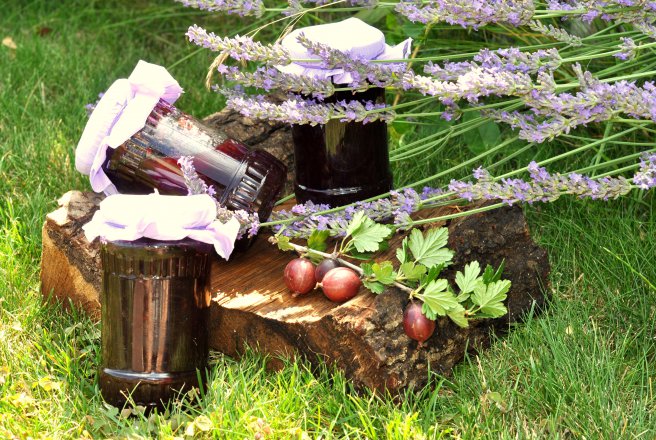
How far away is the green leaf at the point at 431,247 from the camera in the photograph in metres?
1.85

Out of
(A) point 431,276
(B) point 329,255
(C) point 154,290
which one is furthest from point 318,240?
(C) point 154,290

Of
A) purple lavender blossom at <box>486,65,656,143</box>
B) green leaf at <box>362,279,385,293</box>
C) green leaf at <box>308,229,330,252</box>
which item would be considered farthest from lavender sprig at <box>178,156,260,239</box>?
purple lavender blossom at <box>486,65,656,143</box>

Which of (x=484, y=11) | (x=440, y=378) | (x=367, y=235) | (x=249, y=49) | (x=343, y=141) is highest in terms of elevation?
(x=484, y=11)

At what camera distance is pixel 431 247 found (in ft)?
6.10

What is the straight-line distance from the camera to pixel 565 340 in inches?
74.5

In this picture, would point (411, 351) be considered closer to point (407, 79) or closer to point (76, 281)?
point (407, 79)

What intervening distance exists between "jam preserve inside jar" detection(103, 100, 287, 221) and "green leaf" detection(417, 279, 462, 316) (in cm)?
43

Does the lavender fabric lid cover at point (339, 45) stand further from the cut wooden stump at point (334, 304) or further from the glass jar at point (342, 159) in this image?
the cut wooden stump at point (334, 304)

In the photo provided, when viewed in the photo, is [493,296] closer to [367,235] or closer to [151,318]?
[367,235]

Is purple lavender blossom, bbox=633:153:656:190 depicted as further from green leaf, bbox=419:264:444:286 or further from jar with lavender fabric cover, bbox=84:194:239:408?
jar with lavender fabric cover, bbox=84:194:239:408

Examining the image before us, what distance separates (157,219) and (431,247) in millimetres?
536

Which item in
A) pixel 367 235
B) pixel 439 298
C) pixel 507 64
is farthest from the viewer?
pixel 367 235

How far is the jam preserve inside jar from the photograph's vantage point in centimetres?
196

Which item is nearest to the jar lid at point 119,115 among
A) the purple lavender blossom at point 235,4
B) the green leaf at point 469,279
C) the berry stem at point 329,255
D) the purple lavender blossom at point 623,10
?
the purple lavender blossom at point 235,4
